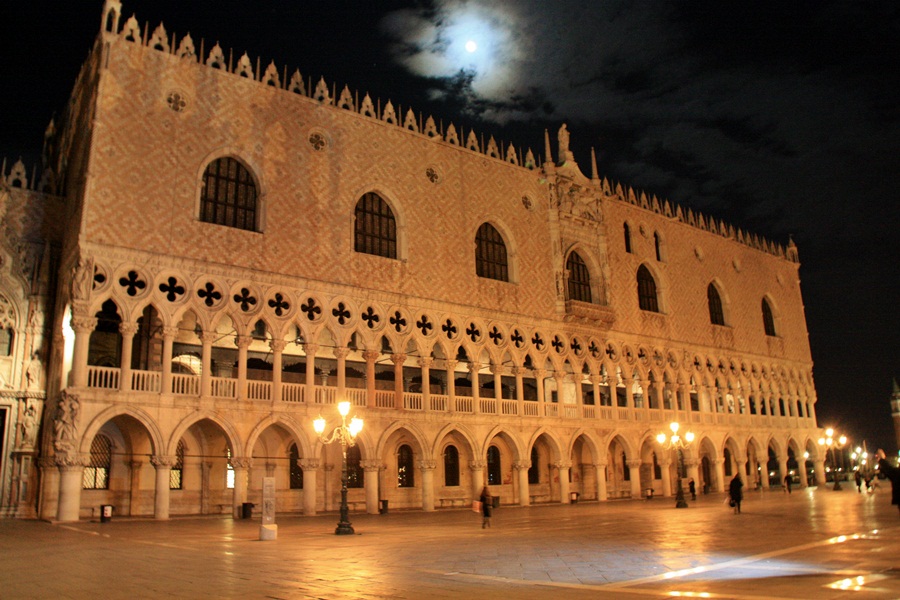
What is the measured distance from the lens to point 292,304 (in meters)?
23.7

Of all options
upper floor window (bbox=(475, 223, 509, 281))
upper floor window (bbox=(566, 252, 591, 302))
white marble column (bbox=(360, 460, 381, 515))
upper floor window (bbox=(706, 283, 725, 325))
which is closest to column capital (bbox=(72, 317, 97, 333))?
white marble column (bbox=(360, 460, 381, 515))

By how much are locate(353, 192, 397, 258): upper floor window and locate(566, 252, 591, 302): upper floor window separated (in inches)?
364

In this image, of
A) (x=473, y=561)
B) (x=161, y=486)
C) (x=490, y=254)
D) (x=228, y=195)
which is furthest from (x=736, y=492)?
(x=228, y=195)

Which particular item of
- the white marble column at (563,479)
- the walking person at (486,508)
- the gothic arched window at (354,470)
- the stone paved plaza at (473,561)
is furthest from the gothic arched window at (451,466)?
the walking person at (486,508)

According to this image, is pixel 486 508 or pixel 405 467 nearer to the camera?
pixel 486 508

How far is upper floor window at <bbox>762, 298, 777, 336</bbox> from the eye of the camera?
43.6 metres

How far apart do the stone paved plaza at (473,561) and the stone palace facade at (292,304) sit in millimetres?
5363

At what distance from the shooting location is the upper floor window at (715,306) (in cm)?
3988

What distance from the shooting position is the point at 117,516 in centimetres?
2188

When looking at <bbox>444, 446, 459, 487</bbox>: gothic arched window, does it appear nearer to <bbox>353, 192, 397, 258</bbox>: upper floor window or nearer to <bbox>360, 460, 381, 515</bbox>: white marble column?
<bbox>360, 460, 381, 515</bbox>: white marble column

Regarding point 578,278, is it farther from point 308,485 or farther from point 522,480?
point 308,485

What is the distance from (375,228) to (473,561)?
17835mm

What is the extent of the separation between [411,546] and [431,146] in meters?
19.0

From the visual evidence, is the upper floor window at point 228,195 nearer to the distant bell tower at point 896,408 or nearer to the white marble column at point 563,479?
the white marble column at point 563,479
